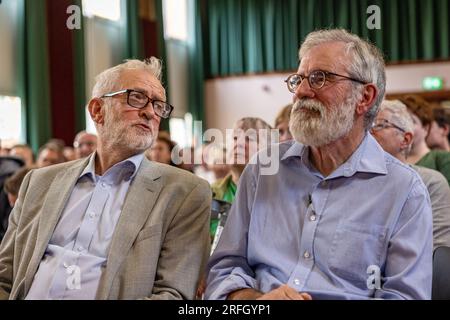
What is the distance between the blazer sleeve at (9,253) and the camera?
2.02 metres

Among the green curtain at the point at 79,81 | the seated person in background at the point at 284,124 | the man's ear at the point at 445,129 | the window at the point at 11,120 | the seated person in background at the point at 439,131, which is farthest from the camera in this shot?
the green curtain at the point at 79,81

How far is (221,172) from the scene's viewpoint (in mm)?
4184

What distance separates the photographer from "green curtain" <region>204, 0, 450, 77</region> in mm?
10461

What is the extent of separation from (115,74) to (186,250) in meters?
0.72

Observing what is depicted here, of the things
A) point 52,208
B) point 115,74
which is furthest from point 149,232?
point 115,74

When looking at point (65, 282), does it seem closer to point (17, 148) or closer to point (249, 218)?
point (249, 218)

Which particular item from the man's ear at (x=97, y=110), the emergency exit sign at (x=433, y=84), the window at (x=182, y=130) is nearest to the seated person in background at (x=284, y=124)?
the man's ear at (x=97, y=110)

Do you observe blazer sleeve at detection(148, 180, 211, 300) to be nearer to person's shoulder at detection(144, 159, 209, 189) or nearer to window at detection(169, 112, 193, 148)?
person's shoulder at detection(144, 159, 209, 189)

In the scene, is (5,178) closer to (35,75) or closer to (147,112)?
(147,112)

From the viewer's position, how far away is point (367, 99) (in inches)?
74.8

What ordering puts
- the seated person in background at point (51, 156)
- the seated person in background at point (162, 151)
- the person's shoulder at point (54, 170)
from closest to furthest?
the person's shoulder at point (54, 170) < the seated person in background at point (162, 151) < the seated person in background at point (51, 156)

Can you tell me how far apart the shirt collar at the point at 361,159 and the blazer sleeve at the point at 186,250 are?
0.33 metres

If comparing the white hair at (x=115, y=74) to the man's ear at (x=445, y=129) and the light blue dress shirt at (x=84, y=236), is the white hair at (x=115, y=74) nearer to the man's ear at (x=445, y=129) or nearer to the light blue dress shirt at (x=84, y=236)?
the light blue dress shirt at (x=84, y=236)

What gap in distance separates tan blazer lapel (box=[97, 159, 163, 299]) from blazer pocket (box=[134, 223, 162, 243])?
0.01 m
